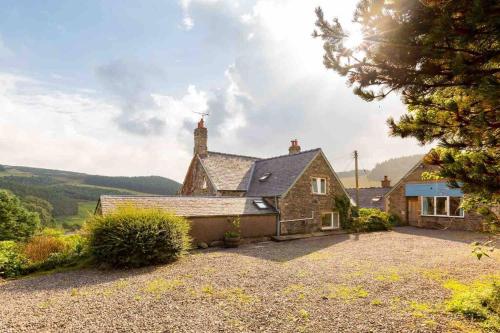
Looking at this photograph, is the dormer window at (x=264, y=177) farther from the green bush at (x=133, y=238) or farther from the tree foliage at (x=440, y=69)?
the tree foliage at (x=440, y=69)

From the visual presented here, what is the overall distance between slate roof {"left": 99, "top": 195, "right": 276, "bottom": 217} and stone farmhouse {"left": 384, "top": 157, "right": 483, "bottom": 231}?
1421cm

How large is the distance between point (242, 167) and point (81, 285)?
1778 centimetres

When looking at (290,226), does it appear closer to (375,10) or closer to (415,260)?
(415,260)

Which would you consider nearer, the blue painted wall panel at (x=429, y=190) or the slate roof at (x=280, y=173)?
the slate roof at (x=280, y=173)

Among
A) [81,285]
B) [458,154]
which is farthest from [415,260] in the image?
[81,285]

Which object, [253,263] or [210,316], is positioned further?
[253,263]

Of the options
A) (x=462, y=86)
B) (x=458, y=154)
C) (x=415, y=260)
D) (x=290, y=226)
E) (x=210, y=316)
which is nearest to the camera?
(x=462, y=86)

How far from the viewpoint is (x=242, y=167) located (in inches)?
1030

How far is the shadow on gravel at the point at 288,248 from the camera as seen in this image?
44.8 feet

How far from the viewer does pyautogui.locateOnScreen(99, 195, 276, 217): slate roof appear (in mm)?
15438

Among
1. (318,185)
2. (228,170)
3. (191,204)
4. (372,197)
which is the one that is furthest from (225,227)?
(372,197)

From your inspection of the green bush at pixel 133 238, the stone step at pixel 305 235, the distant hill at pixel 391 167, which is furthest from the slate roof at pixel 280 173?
the distant hill at pixel 391 167

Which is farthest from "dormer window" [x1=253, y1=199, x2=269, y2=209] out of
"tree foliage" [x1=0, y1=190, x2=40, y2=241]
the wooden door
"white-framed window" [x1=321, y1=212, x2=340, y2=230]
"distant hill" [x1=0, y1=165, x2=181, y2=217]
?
"distant hill" [x1=0, y1=165, x2=181, y2=217]

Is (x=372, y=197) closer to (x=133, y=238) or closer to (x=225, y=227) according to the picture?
(x=225, y=227)
